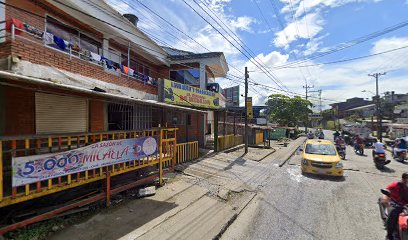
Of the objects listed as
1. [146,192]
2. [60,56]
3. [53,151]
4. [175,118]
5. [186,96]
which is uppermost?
[60,56]

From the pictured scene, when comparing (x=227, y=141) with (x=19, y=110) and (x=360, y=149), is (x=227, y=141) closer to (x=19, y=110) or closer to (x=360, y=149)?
(x=360, y=149)

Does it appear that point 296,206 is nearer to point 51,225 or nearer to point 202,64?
point 51,225

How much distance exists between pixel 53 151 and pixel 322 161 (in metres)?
9.93

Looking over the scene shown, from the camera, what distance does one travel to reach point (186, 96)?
12375 mm

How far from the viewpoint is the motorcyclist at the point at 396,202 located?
4062 millimetres

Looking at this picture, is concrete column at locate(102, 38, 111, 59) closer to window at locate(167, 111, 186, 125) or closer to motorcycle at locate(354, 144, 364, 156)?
window at locate(167, 111, 186, 125)

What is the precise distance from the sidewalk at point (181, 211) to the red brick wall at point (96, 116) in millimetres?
3757

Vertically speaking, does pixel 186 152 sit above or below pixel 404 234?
above

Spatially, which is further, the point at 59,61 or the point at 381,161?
the point at 381,161

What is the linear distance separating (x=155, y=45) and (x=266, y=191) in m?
10.3

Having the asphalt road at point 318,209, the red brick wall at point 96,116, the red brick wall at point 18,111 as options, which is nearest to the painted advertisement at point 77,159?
the red brick wall at point 18,111

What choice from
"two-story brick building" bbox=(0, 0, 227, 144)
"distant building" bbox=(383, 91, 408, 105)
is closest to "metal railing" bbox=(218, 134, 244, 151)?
"two-story brick building" bbox=(0, 0, 227, 144)

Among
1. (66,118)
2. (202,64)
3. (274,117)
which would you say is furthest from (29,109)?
(274,117)


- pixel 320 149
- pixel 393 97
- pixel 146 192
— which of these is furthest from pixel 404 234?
pixel 393 97
